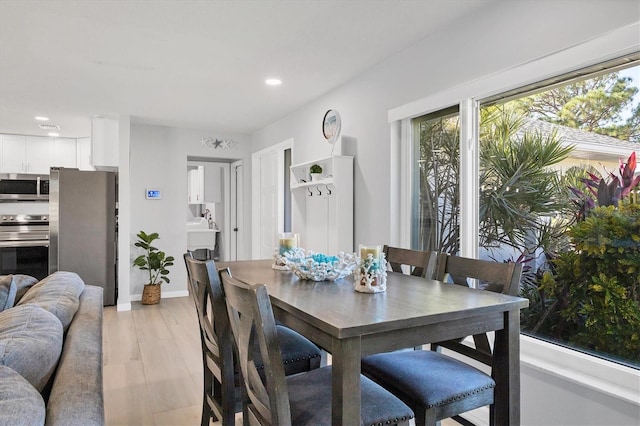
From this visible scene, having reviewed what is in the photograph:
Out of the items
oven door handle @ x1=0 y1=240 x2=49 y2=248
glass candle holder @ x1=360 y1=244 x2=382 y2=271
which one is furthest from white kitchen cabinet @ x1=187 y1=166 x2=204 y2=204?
glass candle holder @ x1=360 y1=244 x2=382 y2=271

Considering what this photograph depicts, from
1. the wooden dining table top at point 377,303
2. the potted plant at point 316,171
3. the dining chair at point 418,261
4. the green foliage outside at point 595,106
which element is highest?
the green foliage outside at point 595,106

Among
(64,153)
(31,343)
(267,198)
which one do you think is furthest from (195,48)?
(64,153)

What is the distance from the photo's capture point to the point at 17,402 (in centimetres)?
84

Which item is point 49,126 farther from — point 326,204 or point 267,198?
point 326,204

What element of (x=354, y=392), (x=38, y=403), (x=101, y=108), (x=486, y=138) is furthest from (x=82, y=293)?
(x=101, y=108)

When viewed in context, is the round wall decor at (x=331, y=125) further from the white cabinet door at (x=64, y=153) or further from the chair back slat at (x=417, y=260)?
the white cabinet door at (x=64, y=153)

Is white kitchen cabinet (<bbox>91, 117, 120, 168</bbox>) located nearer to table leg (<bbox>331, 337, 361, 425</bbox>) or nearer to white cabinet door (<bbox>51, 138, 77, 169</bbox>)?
white cabinet door (<bbox>51, 138, 77, 169</bbox>)

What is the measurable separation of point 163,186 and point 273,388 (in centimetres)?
495

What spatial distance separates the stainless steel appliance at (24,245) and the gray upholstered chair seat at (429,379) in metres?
5.75

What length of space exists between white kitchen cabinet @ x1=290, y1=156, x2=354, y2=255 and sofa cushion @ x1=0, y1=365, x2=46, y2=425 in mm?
2653

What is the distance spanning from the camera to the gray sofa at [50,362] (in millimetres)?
882

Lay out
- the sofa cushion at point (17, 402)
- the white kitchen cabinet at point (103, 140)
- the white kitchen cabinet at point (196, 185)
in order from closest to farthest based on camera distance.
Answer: the sofa cushion at point (17, 402) → the white kitchen cabinet at point (103, 140) → the white kitchen cabinet at point (196, 185)

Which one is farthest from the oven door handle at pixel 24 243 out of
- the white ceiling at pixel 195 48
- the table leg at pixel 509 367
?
the table leg at pixel 509 367

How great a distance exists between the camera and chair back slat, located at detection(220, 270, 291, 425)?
1.14m
